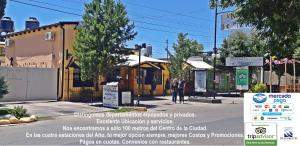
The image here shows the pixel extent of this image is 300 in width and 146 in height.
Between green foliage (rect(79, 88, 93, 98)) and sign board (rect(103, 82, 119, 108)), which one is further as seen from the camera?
green foliage (rect(79, 88, 93, 98))

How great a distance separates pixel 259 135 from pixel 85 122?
10628mm

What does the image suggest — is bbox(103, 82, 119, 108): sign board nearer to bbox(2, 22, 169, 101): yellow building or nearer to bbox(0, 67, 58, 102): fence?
bbox(2, 22, 169, 101): yellow building

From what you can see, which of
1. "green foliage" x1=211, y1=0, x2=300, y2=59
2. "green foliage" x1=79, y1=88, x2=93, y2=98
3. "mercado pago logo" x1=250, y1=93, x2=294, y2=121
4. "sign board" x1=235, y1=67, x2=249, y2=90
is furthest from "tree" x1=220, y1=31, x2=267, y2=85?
"mercado pago logo" x1=250, y1=93, x2=294, y2=121

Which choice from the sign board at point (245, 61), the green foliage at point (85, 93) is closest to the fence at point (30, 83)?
the green foliage at point (85, 93)

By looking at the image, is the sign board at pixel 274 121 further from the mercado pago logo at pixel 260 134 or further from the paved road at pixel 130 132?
the paved road at pixel 130 132

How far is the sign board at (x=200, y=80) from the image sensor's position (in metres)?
32.7

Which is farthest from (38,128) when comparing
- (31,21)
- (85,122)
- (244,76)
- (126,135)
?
(31,21)

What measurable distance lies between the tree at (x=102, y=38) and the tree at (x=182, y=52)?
1469cm

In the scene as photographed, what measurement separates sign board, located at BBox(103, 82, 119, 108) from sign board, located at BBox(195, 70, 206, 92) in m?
11.0

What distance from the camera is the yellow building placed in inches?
1118

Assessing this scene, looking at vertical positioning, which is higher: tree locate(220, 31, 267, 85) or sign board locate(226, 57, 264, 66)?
tree locate(220, 31, 267, 85)

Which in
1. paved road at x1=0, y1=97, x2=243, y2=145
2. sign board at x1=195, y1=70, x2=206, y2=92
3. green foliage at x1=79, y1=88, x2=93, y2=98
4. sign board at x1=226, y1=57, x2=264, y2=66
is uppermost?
sign board at x1=226, y1=57, x2=264, y2=66

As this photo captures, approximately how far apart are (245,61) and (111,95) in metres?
16.7

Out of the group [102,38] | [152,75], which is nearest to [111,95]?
[102,38]
